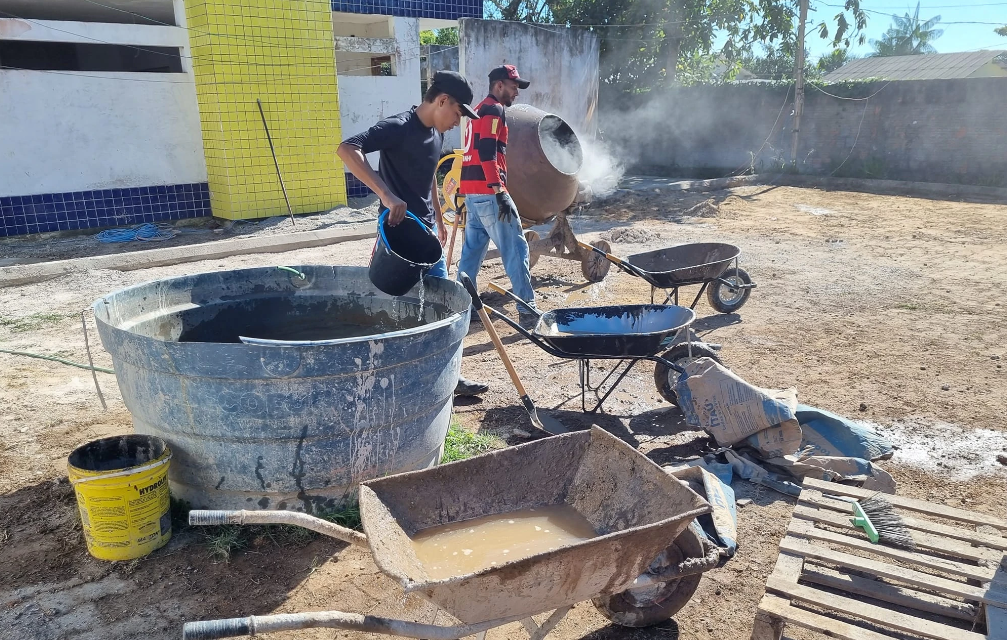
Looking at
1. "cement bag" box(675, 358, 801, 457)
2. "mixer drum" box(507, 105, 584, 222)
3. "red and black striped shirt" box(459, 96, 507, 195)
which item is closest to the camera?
"cement bag" box(675, 358, 801, 457)

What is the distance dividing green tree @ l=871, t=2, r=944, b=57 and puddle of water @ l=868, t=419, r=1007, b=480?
42687mm

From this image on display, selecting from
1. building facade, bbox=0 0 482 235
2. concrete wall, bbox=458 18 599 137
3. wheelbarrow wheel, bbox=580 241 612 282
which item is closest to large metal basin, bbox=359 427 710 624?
wheelbarrow wheel, bbox=580 241 612 282

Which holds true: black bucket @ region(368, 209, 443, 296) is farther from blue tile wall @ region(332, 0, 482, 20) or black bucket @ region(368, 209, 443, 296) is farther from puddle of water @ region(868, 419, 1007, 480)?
blue tile wall @ region(332, 0, 482, 20)

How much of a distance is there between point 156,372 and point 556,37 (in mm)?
13916

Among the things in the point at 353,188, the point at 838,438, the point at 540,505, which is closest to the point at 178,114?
the point at 353,188

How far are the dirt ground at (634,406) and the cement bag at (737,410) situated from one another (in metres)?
0.28

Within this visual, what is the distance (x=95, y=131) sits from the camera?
9.77m

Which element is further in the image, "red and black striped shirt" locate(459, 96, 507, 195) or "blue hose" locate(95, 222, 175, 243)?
"blue hose" locate(95, 222, 175, 243)

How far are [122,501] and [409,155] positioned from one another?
2335mm

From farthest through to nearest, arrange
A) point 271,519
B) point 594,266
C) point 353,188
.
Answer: point 353,188
point 594,266
point 271,519

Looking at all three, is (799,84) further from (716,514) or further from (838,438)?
(716,514)

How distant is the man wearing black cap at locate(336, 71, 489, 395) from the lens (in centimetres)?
384

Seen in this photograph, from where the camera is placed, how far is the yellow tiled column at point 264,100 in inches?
390

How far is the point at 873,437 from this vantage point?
3598 millimetres
